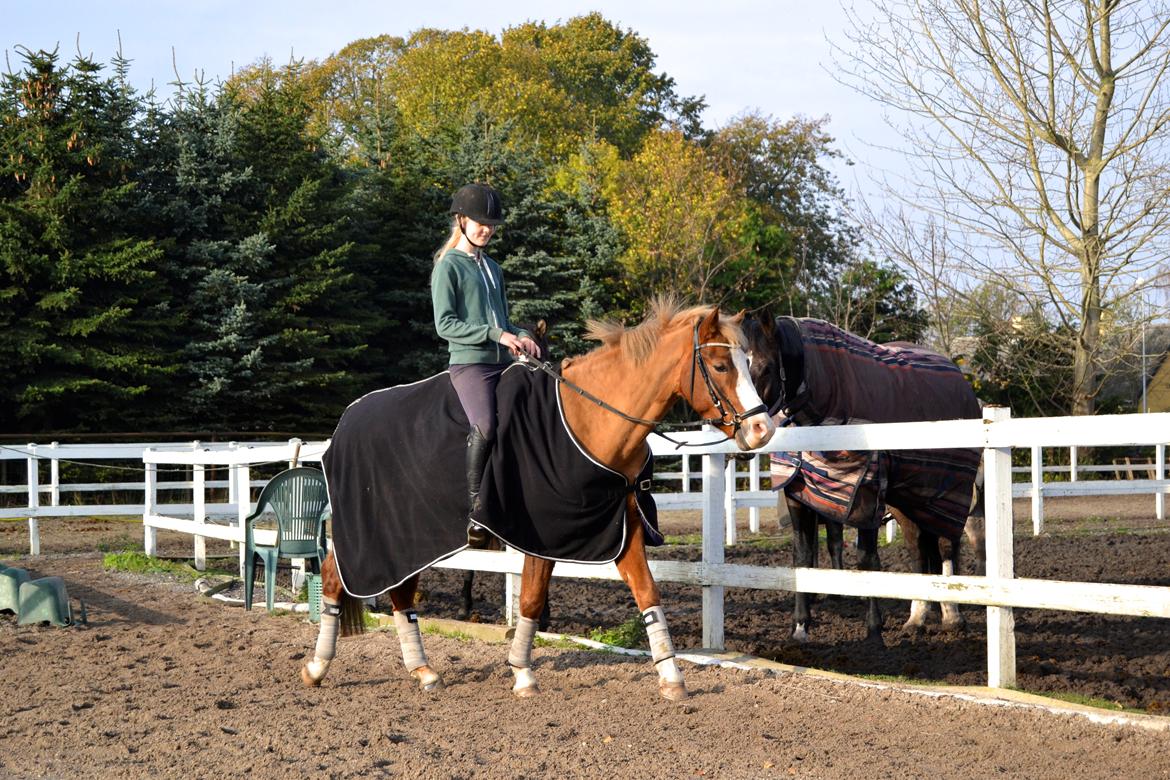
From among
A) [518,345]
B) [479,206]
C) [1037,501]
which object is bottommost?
[1037,501]

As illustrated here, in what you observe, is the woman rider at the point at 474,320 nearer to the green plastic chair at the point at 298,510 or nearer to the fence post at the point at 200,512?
the green plastic chair at the point at 298,510

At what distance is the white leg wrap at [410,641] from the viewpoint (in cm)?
586

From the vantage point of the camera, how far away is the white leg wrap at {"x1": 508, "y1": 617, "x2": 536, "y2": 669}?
5527mm

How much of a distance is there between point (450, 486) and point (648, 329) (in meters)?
1.17

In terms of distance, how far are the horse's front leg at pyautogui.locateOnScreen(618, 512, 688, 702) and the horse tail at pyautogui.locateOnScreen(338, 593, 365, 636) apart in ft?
5.04

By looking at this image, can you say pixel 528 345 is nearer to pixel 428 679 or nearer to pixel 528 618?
pixel 528 618

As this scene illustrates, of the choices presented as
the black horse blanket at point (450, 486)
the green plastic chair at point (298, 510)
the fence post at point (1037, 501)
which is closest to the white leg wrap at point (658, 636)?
the black horse blanket at point (450, 486)

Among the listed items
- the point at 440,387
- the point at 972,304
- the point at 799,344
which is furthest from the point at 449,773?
the point at 972,304

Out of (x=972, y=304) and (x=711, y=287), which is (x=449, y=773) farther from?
(x=711, y=287)

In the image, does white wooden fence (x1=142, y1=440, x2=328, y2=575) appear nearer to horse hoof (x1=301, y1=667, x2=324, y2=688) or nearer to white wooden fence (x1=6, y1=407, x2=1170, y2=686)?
white wooden fence (x1=6, y1=407, x2=1170, y2=686)

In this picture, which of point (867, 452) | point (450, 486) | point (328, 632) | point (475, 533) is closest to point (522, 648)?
point (475, 533)

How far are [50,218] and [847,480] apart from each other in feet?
68.0

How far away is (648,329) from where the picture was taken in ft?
17.6

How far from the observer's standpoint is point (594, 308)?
98.5 ft
